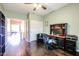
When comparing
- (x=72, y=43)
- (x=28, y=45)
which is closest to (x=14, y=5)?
(x=28, y=45)

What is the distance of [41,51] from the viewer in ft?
7.56

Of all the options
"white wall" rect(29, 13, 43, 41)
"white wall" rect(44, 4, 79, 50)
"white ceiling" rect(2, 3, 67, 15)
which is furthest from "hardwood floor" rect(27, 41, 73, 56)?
"white ceiling" rect(2, 3, 67, 15)

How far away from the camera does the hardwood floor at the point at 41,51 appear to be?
7.21 ft

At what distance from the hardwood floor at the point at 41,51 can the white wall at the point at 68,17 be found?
461 millimetres

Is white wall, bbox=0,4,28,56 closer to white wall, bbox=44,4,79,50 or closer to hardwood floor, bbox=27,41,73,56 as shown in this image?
hardwood floor, bbox=27,41,73,56

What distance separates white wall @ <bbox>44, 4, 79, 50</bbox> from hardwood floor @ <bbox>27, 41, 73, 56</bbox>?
0.46 meters

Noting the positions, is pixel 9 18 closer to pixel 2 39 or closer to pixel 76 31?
pixel 2 39

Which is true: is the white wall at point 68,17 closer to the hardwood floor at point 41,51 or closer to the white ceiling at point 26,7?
the white ceiling at point 26,7

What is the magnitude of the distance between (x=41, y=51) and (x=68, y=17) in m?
1.08

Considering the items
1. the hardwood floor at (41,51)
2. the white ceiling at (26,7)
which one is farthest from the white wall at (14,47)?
the hardwood floor at (41,51)

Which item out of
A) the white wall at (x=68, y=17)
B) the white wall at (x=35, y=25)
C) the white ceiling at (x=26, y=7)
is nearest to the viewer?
the white ceiling at (x=26, y=7)

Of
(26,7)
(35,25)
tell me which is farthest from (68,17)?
(26,7)

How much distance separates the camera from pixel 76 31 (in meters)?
2.27

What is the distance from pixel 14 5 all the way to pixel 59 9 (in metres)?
1.09
